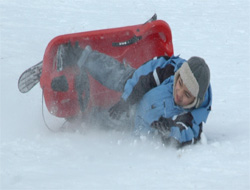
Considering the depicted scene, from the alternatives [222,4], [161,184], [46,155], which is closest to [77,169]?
[46,155]

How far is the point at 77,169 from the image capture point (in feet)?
9.84

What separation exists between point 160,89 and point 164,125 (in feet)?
0.98

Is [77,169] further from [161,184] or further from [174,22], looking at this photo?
[174,22]

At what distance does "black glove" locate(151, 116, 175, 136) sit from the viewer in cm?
345

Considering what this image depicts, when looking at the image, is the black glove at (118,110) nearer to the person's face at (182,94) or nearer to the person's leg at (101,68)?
the person's leg at (101,68)

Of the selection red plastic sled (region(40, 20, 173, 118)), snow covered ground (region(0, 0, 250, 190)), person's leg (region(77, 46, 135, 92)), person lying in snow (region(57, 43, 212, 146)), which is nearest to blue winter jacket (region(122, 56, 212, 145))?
person lying in snow (region(57, 43, 212, 146))

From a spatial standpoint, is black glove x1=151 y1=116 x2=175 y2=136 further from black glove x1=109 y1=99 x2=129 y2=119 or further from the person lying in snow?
black glove x1=109 y1=99 x2=129 y2=119

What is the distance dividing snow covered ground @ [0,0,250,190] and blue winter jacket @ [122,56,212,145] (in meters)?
0.14

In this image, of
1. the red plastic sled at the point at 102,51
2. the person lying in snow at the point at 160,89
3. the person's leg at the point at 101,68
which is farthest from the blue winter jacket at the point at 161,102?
the red plastic sled at the point at 102,51

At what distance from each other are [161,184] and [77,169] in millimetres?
573

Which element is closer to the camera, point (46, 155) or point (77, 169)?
point (77, 169)

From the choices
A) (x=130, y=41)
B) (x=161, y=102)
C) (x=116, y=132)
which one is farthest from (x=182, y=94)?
(x=130, y=41)

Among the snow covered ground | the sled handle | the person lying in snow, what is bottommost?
the snow covered ground

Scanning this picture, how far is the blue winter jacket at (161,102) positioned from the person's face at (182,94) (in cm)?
10
